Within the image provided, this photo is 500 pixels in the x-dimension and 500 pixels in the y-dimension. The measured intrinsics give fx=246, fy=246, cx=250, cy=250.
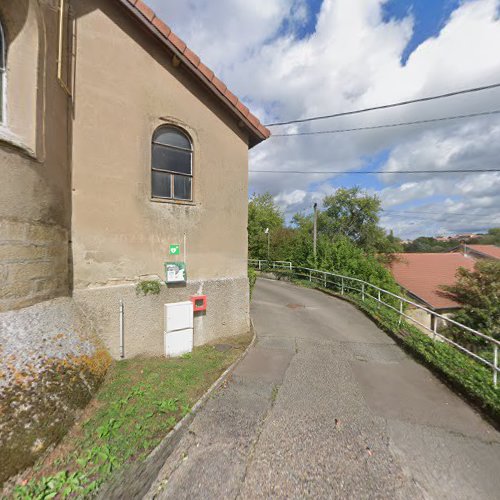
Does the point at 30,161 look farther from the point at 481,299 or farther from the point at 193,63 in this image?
the point at 481,299

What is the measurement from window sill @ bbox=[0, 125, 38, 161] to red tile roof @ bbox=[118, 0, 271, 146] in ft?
11.1

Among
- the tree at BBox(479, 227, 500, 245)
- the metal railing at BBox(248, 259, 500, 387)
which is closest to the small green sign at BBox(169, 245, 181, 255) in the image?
the metal railing at BBox(248, 259, 500, 387)

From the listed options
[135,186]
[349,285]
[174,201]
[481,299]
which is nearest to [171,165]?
[174,201]

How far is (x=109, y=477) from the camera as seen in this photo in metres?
2.39

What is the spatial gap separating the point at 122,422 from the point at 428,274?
25.6m

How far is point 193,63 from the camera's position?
5184 millimetres

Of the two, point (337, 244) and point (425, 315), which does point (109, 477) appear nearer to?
point (337, 244)

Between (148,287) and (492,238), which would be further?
(492,238)

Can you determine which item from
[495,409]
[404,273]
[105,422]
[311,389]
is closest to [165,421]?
[105,422]

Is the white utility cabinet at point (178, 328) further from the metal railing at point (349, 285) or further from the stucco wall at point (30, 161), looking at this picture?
the metal railing at point (349, 285)

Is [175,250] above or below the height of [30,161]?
below

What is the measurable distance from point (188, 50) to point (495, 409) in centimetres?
816

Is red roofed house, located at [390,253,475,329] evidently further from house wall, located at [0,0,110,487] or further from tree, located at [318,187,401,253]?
house wall, located at [0,0,110,487]

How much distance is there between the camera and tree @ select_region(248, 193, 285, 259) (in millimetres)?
25586
